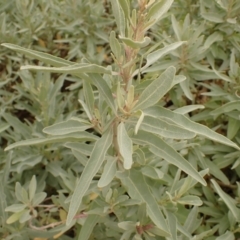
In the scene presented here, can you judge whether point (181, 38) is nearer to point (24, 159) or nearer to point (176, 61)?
point (176, 61)

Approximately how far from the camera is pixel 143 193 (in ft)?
4.62

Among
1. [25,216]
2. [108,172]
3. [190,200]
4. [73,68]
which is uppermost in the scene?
[73,68]

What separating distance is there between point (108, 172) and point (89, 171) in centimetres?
11

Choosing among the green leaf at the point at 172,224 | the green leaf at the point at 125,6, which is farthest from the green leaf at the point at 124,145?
the green leaf at the point at 172,224

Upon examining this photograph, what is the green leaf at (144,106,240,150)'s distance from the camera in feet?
4.05

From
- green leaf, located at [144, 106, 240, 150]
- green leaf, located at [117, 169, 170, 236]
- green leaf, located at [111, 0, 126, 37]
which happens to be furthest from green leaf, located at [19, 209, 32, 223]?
green leaf, located at [111, 0, 126, 37]

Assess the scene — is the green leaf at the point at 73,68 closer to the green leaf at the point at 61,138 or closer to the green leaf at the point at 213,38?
the green leaf at the point at 61,138

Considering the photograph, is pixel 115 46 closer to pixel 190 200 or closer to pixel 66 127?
pixel 66 127

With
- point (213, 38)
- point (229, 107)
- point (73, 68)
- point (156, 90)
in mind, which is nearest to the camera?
point (73, 68)

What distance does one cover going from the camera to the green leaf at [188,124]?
1234 millimetres

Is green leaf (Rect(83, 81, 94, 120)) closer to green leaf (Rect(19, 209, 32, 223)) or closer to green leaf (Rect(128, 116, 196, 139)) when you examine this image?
green leaf (Rect(128, 116, 196, 139))

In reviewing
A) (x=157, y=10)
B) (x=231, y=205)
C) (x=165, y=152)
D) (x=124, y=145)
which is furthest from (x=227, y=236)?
(x=157, y=10)

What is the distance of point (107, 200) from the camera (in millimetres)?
1546

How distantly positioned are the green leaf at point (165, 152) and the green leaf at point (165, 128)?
0.06 m
